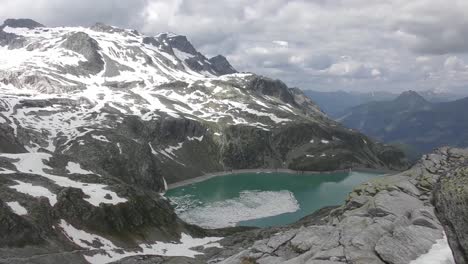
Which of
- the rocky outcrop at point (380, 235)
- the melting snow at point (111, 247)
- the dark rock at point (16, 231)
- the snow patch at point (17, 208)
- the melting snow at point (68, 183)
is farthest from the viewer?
the melting snow at point (68, 183)

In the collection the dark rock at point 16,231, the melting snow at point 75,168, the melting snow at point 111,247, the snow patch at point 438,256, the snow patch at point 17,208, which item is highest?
the melting snow at point 75,168

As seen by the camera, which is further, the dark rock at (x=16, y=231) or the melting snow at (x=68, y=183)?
the melting snow at (x=68, y=183)

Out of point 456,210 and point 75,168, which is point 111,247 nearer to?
point 75,168

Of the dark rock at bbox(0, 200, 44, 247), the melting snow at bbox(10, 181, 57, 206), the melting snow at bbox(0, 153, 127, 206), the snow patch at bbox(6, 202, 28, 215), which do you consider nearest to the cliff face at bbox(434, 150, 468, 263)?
the dark rock at bbox(0, 200, 44, 247)

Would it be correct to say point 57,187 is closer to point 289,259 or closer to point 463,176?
point 289,259

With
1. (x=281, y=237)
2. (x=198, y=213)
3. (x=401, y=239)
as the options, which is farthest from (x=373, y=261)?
(x=198, y=213)

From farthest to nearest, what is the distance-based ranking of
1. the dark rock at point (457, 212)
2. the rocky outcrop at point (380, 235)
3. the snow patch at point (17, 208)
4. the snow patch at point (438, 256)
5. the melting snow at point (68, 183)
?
the melting snow at point (68, 183)
the snow patch at point (17, 208)
the rocky outcrop at point (380, 235)
the snow patch at point (438, 256)
the dark rock at point (457, 212)

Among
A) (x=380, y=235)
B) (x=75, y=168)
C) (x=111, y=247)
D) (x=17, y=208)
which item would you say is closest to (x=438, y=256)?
(x=380, y=235)

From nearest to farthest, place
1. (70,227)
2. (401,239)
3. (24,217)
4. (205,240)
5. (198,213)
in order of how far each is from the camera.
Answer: (401,239), (24,217), (70,227), (205,240), (198,213)

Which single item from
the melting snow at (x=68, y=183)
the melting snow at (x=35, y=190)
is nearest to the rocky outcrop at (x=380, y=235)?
the melting snow at (x=35, y=190)

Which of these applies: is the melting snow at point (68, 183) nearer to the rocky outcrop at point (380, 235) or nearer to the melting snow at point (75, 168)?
the melting snow at point (75, 168)

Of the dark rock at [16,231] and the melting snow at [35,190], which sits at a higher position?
the melting snow at [35,190]
